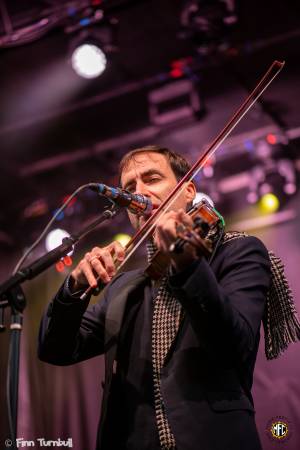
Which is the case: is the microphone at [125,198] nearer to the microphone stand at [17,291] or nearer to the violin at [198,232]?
the microphone stand at [17,291]

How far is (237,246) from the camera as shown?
1.93 metres

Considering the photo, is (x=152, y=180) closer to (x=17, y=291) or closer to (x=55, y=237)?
(x=17, y=291)

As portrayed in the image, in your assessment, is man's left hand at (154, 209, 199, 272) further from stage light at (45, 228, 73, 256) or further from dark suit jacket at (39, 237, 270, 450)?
stage light at (45, 228, 73, 256)

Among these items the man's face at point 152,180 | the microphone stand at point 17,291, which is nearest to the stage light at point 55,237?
the man's face at point 152,180

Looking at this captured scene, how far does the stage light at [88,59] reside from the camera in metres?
3.99

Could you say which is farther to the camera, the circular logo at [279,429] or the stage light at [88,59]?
the stage light at [88,59]

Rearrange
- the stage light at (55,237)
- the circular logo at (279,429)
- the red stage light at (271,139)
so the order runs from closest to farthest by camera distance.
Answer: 1. the circular logo at (279,429)
2. the red stage light at (271,139)
3. the stage light at (55,237)

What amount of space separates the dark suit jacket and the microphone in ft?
1.04

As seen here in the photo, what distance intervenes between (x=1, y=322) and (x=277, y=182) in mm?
2776

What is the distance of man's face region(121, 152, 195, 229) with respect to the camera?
2240 mm

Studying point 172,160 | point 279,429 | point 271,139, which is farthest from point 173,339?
point 271,139

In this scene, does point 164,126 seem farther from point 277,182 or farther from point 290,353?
point 290,353

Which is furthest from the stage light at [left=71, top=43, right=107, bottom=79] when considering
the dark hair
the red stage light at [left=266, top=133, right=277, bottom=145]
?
the dark hair

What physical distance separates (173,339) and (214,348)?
10.0 inches
